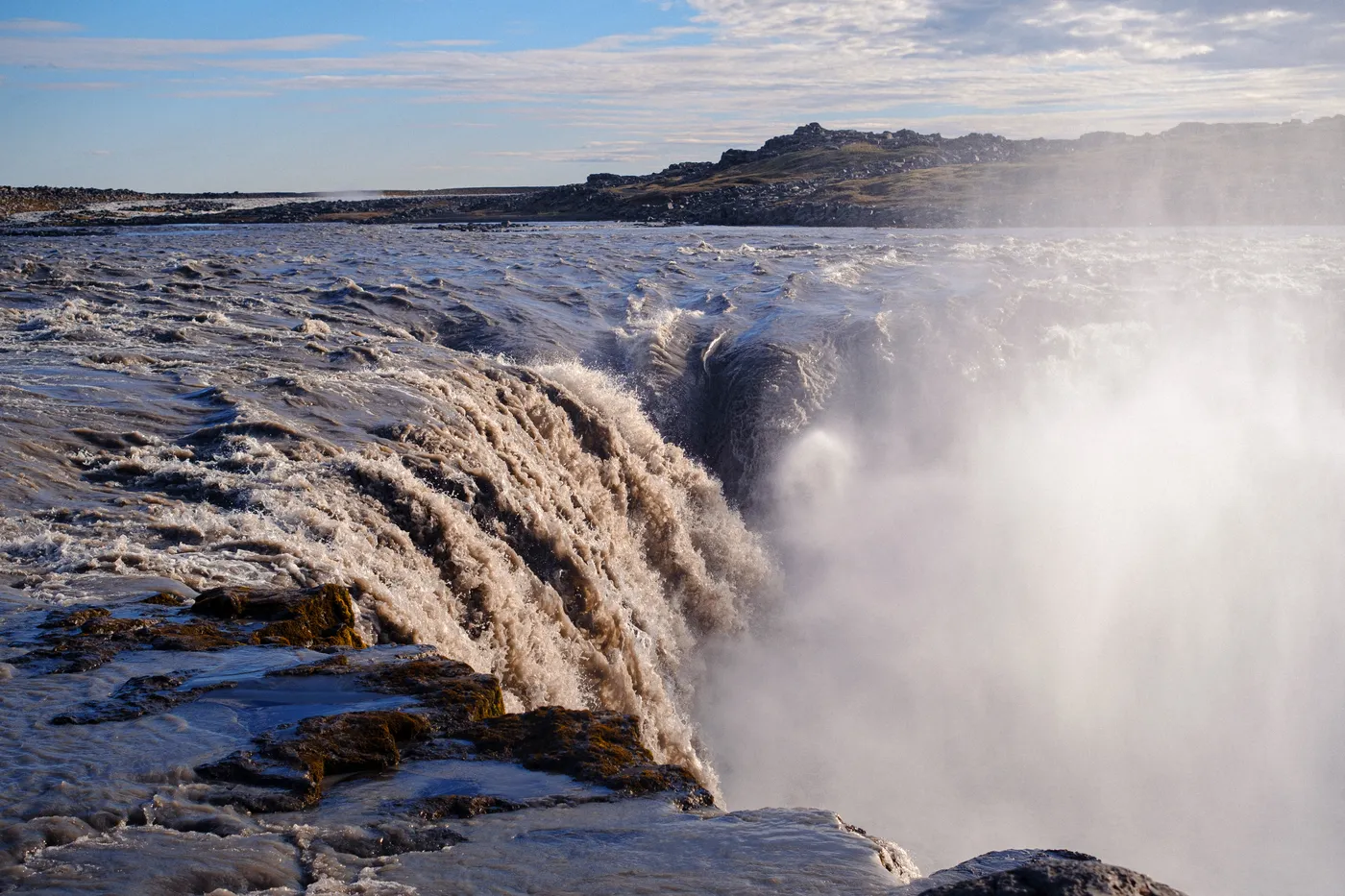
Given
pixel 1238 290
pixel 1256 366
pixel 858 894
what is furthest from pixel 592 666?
pixel 1238 290

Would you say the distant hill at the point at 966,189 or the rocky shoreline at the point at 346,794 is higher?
the distant hill at the point at 966,189

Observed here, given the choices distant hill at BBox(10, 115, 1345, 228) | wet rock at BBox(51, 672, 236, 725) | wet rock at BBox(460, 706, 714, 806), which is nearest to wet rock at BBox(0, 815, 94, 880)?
wet rock at BBox(51, 672, 236, 725)

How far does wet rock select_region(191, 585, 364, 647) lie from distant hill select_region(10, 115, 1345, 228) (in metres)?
46.4

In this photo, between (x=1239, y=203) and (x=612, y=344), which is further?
Answer: (x=1239, y=203)

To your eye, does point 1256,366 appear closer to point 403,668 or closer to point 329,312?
point 329,312

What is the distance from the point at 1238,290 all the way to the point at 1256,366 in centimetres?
447

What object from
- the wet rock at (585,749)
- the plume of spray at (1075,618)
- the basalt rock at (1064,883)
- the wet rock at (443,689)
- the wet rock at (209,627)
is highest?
the basalt rock at (1064,883)

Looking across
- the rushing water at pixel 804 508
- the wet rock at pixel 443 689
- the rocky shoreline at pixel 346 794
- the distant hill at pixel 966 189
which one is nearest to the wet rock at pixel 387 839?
the rocky shoreline at pixel 346 794

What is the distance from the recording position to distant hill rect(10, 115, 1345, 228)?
2048 inches

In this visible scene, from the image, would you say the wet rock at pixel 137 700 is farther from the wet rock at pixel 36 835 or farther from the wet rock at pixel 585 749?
the wet rock at pixel 585 749

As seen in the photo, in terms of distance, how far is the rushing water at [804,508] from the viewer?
9.60 metres

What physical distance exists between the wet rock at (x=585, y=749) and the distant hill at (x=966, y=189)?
47.1 meters

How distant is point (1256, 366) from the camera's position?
2220 centimetres

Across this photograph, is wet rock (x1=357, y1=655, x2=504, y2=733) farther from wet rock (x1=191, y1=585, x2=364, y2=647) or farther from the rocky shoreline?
wet rock (x1=191, y1=585, x2=364, y2=647)
